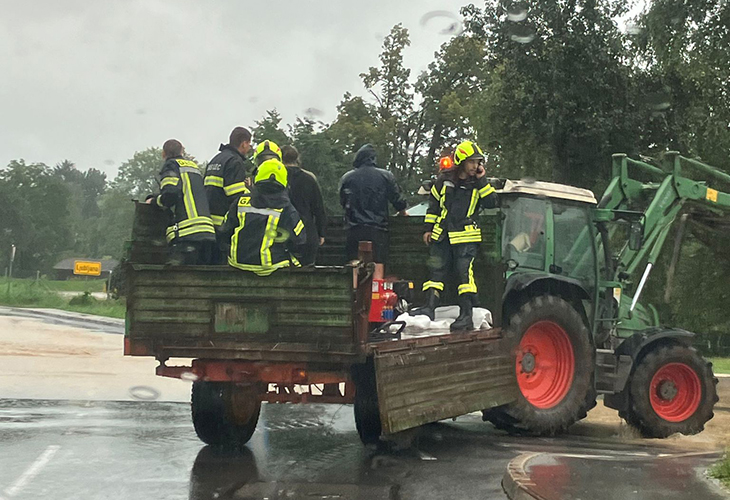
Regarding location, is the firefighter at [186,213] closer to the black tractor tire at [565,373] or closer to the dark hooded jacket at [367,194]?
A: the dark hooded jacket at [367,194]

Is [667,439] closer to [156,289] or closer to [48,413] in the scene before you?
[156,289]

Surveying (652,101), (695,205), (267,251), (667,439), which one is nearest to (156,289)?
(267,251)

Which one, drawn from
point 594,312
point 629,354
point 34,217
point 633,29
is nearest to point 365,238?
point 594,312

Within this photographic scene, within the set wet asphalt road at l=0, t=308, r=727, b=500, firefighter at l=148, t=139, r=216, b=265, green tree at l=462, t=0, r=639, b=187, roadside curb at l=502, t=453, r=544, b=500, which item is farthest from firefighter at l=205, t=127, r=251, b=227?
green tree at l=462, t=0, r=639, b=187

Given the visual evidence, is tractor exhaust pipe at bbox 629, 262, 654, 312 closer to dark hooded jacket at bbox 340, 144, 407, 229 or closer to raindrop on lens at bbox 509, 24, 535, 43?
dark hooded jacket at bbox 340, 144, 407, 229

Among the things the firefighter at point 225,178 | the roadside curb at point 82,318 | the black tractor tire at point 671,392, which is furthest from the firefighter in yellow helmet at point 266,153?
the roadside curb at point 82,318

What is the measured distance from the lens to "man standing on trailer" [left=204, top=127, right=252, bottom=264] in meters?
9.25

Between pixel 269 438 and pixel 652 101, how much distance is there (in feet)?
60.9

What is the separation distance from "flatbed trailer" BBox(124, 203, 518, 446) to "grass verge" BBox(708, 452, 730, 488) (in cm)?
210

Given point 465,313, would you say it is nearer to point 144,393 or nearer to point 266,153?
point 266,153

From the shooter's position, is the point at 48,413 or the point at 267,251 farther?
the point at 48,413

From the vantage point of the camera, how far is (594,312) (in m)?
10.7

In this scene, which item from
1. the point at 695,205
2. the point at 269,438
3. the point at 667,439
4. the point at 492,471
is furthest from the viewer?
the point at 695,205

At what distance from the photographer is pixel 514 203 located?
1006cm
